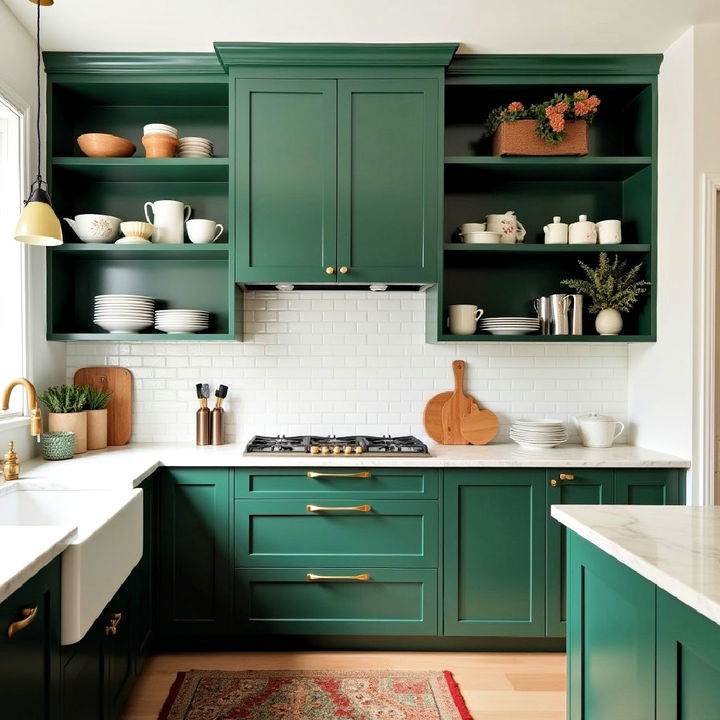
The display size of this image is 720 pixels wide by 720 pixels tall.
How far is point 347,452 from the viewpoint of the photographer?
8.97ft

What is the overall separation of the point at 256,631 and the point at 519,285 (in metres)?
2.21

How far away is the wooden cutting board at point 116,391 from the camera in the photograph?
3152 millimetres

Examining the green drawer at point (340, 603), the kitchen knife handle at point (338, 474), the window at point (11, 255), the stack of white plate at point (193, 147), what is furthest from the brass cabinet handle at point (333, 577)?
the stack of white plate at point (193, 147)

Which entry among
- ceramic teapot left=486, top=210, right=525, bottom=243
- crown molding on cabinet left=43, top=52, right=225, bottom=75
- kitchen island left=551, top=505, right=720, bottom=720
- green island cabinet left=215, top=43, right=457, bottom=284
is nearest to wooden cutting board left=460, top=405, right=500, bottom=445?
green island cabinet left=215, top=43, right=457, bottom=284

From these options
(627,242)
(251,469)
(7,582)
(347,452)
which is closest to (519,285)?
(627,242)

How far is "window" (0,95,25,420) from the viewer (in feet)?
8.82

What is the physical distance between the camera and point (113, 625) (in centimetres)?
201

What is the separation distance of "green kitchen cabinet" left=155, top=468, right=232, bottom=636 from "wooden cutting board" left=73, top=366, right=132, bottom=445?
0.61 m

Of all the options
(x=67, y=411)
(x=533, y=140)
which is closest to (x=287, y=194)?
(x=533, y=140)

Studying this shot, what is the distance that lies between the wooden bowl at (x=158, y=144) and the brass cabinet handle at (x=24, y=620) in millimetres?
2247

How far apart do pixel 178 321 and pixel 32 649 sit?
182 cm

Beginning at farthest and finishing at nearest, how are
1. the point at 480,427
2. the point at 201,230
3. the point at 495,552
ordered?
the point at 480,427, the point at 201,230, the point at 495,552

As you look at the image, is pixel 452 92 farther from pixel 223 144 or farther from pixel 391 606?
pixel 391 606

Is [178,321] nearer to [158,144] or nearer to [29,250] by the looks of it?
[29,250]
